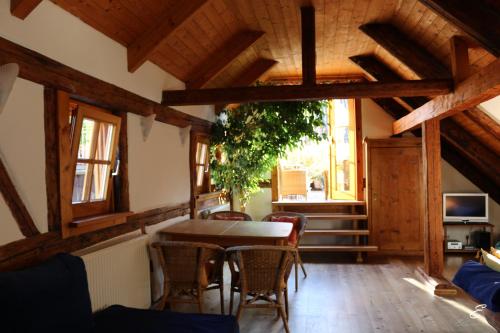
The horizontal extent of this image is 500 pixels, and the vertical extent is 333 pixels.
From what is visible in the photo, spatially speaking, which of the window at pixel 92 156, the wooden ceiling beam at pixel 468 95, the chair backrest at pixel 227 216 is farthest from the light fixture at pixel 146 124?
the wooden ceiling beam at pixel 468 95

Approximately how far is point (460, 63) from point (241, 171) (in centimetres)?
349

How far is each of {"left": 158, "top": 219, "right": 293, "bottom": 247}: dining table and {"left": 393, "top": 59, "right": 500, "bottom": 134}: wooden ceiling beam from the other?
83.0 inches

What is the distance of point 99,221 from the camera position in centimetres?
303

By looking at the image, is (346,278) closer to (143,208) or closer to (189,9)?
(143,208)

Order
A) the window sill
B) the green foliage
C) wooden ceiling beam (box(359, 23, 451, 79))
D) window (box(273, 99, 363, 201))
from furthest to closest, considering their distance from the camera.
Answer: window (box(273, 99, 363, 201)) < the green foliage < wooden ceiling beam (box(359, 23, 451, 79)) < the window sill

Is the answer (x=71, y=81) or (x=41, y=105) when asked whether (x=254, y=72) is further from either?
(x=41, y=105)

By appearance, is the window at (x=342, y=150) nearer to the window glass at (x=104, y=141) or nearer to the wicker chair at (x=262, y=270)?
the wicker chair at (x=262, y=270)

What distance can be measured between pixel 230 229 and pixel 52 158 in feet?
7.09

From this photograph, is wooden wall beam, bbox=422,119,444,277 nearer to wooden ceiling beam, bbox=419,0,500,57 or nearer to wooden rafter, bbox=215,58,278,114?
wooden ceiling beam, bbox=419,0,500,57

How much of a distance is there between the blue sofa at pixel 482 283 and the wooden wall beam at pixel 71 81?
345 centimetres

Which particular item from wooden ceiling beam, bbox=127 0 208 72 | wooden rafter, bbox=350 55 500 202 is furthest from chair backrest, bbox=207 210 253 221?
wooden rafter, bbox=350 55 500 202

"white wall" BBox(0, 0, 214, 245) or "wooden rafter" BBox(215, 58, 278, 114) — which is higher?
"wooden rafter" BBox(215, 58, 278, 114)

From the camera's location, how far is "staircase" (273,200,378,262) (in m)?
6.74

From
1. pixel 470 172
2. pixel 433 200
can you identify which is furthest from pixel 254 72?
pixel 470 172
